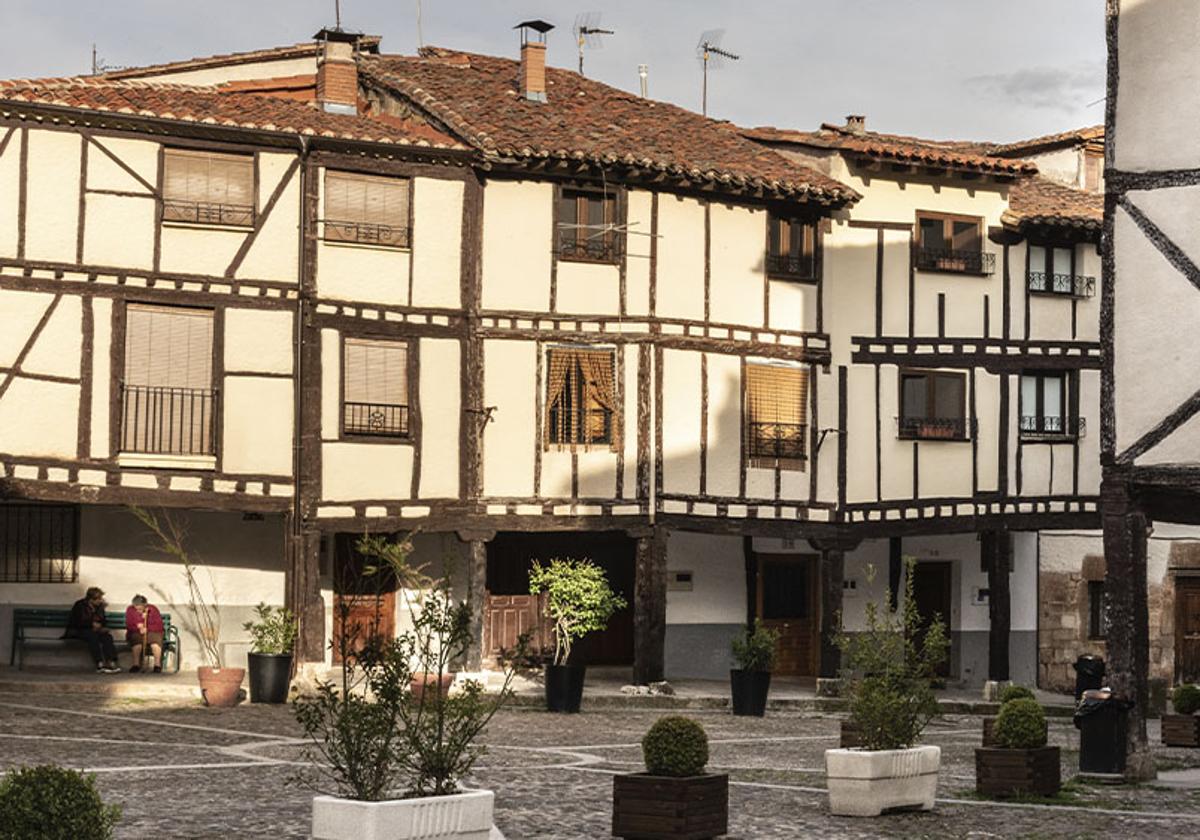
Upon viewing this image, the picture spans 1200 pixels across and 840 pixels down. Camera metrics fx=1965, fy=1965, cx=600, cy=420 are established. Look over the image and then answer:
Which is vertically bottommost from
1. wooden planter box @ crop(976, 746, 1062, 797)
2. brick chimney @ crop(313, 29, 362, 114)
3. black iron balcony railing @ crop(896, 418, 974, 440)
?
wooden planter box @ crop(976, 746, 1062, 797)

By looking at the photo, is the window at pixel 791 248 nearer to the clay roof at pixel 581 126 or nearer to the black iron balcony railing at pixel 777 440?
the clay roof at pixel 581 126

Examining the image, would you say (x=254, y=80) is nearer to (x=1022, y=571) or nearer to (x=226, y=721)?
(x=226, y=721)

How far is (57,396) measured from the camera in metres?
26.1

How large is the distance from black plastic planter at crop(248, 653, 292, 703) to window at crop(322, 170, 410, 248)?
6067 mm

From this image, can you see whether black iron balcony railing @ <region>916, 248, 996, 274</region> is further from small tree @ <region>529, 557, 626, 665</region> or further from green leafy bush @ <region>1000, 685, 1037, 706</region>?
green leafy bush @ <region>1000, 685, 1037, 706</region>

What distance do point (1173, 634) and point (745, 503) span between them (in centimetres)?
1020

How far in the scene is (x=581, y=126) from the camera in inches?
1218

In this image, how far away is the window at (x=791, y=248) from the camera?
3133 centimetres

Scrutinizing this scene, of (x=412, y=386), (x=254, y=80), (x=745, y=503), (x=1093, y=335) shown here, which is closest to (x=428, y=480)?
(x=412, y=386)

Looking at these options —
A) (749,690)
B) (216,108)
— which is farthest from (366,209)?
(749,690)

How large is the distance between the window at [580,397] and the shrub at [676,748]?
622 inches

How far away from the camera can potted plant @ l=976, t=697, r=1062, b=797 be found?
56.5 ft

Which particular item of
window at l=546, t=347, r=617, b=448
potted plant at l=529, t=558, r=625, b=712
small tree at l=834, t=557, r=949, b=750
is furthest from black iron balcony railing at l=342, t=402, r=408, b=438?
small tree at l=834, t=557, r=949, b=750

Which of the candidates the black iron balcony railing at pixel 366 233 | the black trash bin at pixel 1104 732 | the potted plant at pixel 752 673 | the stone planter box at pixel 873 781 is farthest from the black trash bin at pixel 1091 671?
the stone planter box at pixel 873 781
